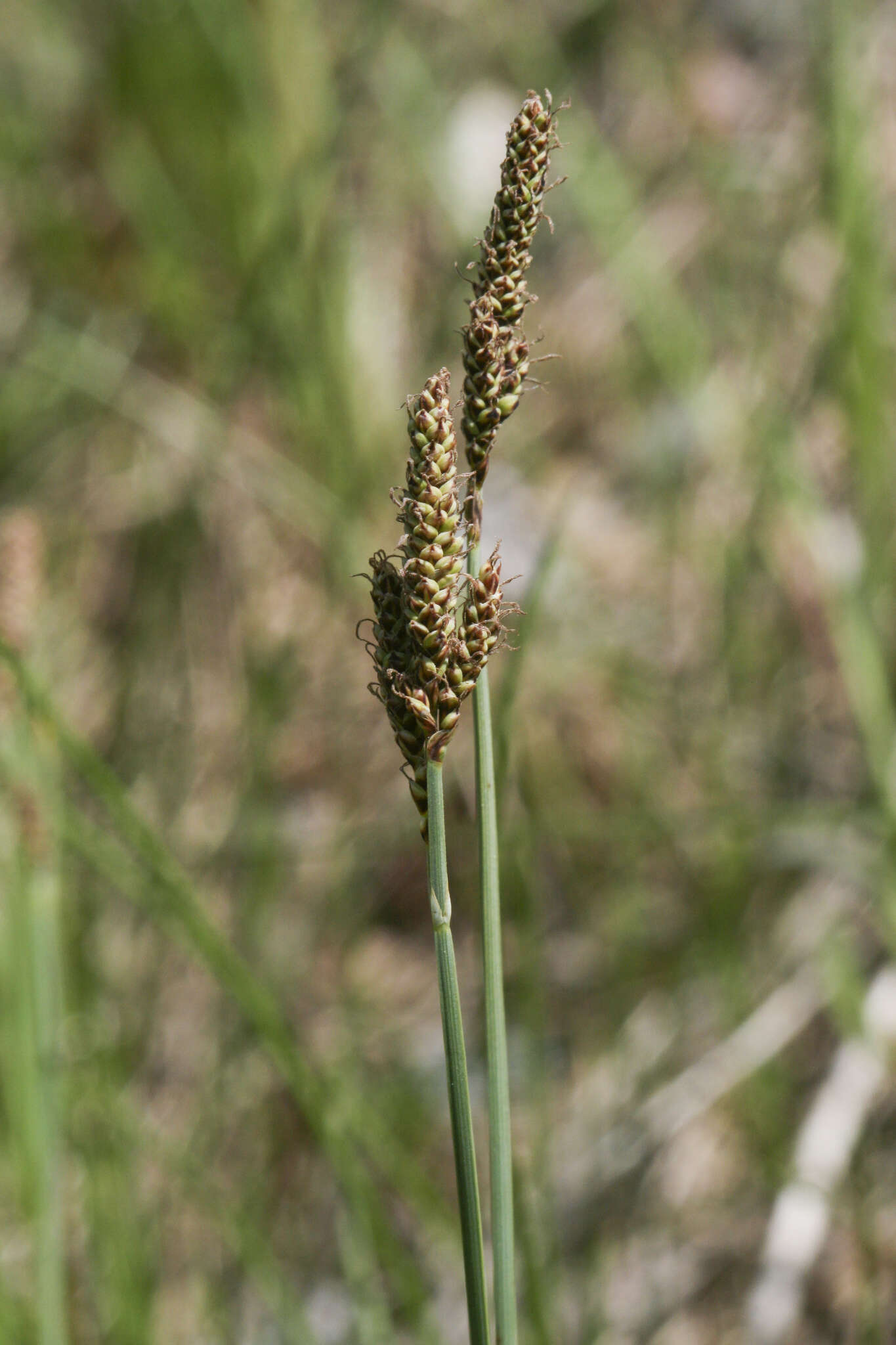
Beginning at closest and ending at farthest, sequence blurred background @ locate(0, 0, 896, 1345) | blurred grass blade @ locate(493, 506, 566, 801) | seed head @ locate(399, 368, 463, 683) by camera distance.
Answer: seed head @ locate(399, 368, 463, 683) < blurred grass blade @ locate(493, 506, 566, 801) < blurred background @ locate(0, 0, 896, 1345)

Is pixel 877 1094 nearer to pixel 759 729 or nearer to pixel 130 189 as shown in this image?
pixel 759 729

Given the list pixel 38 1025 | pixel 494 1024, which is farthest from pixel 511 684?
pixel 38 1025

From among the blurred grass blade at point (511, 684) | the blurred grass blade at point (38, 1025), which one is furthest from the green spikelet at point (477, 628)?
the blurred grass blade at point (38, 1025)

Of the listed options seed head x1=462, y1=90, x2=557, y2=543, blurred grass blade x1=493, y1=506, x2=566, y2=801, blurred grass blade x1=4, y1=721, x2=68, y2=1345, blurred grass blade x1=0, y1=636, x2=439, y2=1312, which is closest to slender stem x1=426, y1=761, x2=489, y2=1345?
seed head x1=462, y1=90, x2=557, y2=543

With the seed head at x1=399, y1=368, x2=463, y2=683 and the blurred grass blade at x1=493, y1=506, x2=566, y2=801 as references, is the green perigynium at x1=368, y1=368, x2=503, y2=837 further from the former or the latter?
the blurred grass blade at x1=493, y1=506, x2=566, y2=801

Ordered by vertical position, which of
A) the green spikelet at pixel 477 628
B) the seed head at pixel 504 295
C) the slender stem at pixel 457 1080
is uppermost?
the seed head at pixel 504 295

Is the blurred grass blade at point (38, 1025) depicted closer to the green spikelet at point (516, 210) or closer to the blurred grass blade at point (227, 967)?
the blurred grass blade at point (227, 967)

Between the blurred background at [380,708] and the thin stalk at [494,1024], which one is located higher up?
the blurred background at [380,708]
